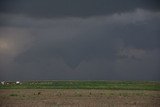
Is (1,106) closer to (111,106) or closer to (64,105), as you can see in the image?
(64,105)

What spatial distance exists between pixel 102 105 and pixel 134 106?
8.20 feet

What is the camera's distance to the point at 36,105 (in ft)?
89.3

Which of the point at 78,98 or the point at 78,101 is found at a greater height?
the point at 78,98

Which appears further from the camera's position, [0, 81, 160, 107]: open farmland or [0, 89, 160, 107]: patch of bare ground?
[0, 81, 160, 107]: open farmland

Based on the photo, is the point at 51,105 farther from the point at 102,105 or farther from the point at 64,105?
the point at 102,105

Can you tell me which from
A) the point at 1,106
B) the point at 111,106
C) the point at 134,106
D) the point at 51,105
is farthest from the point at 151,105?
the point at 1,106

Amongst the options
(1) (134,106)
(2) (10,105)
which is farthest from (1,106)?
(1) (134,106)

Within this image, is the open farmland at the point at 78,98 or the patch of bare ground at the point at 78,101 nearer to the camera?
the patch of bare ground at the point at 78,101

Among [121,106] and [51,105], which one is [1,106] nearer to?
[51,105]

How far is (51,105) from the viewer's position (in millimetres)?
27594

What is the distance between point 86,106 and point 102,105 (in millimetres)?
1295

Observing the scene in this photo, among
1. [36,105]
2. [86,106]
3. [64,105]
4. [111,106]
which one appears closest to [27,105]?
[36,105]

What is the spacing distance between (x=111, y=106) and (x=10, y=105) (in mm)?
7812

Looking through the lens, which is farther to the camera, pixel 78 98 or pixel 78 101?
pixel 78 98
